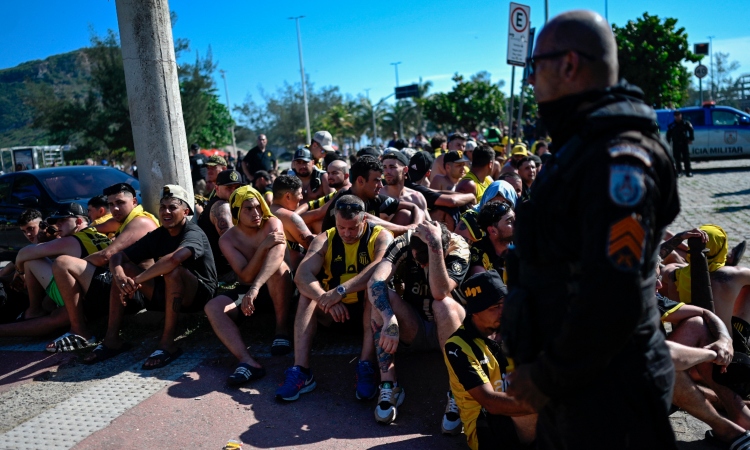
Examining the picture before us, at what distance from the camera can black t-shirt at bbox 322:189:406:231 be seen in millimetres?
6148

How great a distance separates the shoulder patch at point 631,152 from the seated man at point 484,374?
175 centimetres

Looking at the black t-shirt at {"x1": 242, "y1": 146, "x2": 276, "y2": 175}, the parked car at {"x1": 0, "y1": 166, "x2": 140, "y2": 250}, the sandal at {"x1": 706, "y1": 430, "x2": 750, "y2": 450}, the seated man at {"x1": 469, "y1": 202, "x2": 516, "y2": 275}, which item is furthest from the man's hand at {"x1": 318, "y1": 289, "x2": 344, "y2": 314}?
the black t-shirt at {"x1": 242, "y1": 146, "x2": 276, "y2": 175}

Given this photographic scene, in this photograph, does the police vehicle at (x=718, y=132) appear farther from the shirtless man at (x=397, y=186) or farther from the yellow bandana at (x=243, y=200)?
the yellow bandana at (x=243, y=200)

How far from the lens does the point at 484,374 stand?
349 cm

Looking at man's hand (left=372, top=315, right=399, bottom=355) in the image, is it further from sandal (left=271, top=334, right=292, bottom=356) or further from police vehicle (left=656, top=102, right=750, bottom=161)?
police vehicle (left=656, top=102, right=750, bottom=161)

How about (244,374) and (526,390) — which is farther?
(244,374)

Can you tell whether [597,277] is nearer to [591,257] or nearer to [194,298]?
[591,257]

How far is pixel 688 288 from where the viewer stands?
14.0 feet

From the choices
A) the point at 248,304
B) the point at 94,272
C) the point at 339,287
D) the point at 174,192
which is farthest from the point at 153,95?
the point at 339,287

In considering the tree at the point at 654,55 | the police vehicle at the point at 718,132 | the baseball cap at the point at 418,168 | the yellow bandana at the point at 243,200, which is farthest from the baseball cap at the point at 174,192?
the tree at the point at 654,55

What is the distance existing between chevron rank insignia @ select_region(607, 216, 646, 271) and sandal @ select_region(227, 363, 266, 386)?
3656 mm

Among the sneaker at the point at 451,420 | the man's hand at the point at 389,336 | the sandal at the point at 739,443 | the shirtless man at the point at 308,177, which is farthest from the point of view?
the shirtless man at the point at 308,177

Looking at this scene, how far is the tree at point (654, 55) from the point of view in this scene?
2514 cm

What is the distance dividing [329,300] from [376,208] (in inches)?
70.7
